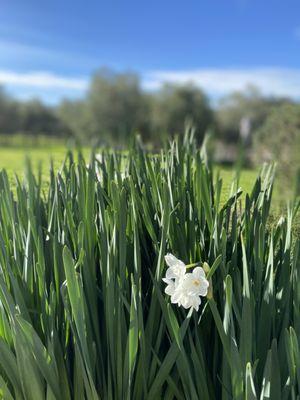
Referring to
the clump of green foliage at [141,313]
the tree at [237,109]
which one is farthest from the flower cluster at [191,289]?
the tree at [237,109]

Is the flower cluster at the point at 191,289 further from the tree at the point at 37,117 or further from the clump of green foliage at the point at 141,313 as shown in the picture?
the tree at the point at 37,117

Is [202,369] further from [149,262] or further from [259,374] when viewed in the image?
[149,262]

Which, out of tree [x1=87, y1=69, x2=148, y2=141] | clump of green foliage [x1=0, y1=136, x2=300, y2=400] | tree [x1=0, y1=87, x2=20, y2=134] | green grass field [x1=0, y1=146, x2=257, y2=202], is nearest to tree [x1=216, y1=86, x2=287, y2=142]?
tree [x1=87, y1=69, x2=148, y2=141]

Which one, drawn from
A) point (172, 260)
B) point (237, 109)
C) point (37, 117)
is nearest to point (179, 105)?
point (237, 109)

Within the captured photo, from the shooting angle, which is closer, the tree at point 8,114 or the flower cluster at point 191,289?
Result: the flower cluster at point 191,289

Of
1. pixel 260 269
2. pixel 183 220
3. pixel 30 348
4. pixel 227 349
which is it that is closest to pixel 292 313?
pixel 260 269

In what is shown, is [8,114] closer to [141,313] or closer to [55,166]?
[55,166]
